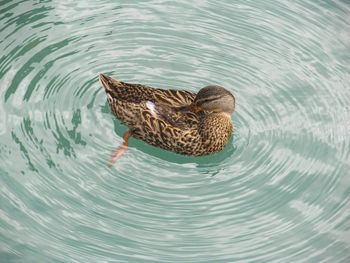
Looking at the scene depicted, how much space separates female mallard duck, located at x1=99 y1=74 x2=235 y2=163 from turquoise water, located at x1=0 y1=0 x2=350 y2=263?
14 cm

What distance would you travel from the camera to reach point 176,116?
7680 millimetres

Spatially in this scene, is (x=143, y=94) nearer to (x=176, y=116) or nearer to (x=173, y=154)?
(x=176, y=116)

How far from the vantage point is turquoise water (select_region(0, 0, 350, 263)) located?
274 inches

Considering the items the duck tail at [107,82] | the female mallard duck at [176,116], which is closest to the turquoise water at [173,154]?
the female mallard duck at [176,116]

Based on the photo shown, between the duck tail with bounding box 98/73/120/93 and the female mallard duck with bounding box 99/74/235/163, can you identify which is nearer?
the female mallard duck with bounding box 99/74/235/163

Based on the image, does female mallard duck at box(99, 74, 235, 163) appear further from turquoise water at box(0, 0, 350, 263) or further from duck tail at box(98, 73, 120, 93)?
turquoise water at box(0, 0, 350, 263)

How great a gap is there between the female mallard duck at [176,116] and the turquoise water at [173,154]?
138 mm

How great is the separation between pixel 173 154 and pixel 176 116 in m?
0.38

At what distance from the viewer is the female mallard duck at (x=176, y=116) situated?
7.64m

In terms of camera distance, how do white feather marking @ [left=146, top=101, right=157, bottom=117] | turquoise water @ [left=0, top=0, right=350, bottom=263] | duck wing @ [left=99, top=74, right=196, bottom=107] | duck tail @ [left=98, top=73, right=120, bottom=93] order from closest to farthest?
1. turquoise water @ [left=0, top=0, right=350, bottom=263]
2. white feather marking @ [left=146, top=101, right=157, bottom=117]
3. duck wing @ [left=99, top=74, right=196, bottom=107]
4. duck tail @ [left=98, top=73, right=120, bottom=93]

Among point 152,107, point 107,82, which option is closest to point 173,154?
point 152,107

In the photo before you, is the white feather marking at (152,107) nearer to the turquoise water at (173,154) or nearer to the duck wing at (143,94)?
the duck wing at (143,94)

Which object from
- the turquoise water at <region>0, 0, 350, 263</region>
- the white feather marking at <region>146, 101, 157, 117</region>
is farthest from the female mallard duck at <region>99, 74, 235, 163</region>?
the turquoise water at <region>0, 0, 350, 263</region>

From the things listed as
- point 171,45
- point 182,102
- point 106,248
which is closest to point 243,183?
point 182,102
